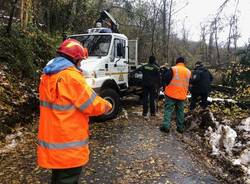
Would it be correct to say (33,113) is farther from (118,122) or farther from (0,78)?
(118,122)

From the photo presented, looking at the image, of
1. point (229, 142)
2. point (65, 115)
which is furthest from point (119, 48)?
point (65, 115)

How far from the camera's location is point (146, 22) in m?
27.1

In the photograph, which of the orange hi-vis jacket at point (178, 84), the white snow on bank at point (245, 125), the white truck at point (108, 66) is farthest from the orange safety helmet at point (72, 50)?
the white snow on bank at point (245, 125)

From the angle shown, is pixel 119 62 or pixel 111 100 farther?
pixel 119 62

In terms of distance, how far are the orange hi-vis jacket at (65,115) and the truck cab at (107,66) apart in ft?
20.8

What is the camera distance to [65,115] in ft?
13.9

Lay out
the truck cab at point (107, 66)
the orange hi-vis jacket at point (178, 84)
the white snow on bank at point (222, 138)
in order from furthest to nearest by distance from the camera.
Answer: the truck cab at point (107, 66) → the orange hi-vis jacket at point (178, 84) → the white snow on bank at point (222, 138)

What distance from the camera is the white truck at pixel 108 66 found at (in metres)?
11.0

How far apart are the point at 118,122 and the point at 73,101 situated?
711 centimetres

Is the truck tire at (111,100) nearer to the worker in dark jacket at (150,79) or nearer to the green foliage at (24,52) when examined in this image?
the worker in dark jacket at (150,79)

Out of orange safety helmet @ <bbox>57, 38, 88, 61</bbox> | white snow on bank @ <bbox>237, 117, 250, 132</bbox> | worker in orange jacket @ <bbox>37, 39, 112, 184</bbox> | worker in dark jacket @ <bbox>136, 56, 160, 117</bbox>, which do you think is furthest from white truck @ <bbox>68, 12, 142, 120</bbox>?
worker in orange jacket @ <bbox>37, 39, 112, 184</bbox>

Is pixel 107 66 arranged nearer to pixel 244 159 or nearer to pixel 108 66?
pixel 108 66

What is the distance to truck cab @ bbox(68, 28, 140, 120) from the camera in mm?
11039

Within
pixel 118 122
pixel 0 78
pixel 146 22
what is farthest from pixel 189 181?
pixel 146 22
